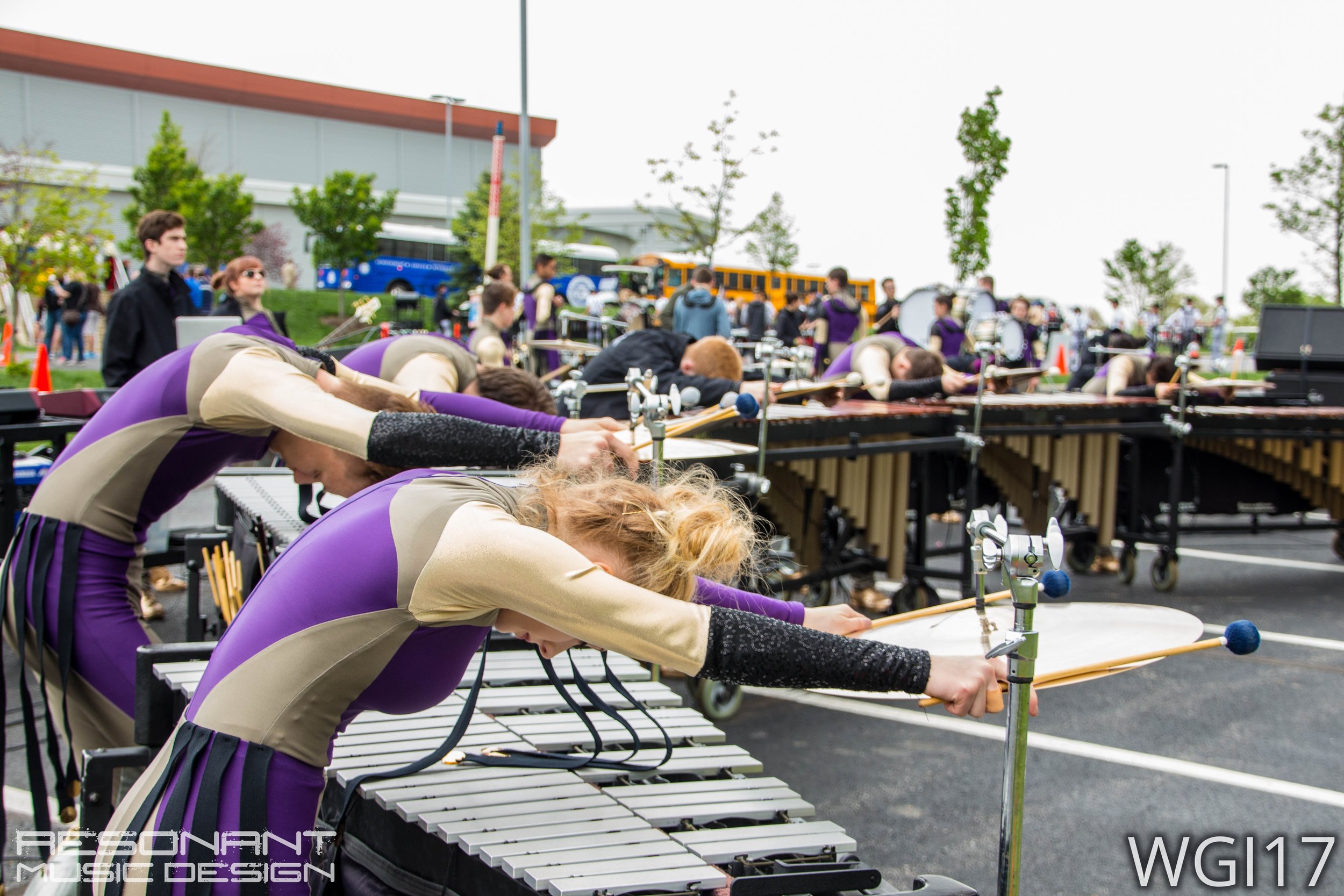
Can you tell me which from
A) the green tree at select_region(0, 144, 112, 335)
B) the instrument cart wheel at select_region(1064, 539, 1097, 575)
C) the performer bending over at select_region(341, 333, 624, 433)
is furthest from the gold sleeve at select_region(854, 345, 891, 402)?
the green tree at select_region(0, 144, 112, 335)

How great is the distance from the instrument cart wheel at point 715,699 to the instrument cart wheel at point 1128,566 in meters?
3.80

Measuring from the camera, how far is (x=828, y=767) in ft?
14.0

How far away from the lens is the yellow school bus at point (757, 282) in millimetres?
27578

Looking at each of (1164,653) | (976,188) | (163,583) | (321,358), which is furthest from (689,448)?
(976,188)

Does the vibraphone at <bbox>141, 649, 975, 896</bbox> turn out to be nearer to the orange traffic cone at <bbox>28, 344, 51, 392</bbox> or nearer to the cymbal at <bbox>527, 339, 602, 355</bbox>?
the cymbal at <bbox>527, 339, 602, 355</bbox>

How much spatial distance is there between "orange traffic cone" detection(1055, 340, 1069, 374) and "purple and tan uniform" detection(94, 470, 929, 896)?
22.6 meters

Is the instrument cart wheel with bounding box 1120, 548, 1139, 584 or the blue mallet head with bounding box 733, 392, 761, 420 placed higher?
the blue mallet head with bounding box 733, 392, 761, 420

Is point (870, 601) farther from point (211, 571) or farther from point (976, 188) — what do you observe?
point (976, 188)

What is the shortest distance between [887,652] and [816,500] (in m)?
4.46

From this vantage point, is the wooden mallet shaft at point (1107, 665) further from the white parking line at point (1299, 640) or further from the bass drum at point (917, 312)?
the bass drum at point (917, 312)

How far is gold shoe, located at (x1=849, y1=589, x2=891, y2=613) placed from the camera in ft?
21.8

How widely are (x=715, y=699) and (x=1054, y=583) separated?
10.5ft

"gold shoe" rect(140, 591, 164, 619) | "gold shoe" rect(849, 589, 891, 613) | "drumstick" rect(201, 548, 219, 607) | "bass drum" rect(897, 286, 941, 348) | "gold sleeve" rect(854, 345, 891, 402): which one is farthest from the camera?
"bass drum" rect(897, 286, 941, 348)

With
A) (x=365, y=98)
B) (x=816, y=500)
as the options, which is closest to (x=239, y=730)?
(x=816, y=500)
